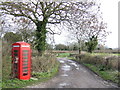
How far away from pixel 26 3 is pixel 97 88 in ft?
31.1

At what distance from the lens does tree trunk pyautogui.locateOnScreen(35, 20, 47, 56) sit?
41.6 feet

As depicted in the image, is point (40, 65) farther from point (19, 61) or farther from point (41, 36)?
point (41, 36)

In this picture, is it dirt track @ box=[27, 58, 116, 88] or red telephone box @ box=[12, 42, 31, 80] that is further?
red telephone box @ box=[12, 42, 31, 80]

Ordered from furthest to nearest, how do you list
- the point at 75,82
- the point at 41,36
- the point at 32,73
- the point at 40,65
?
the point at 41,36 < the point at 40,65 < the point at 32,73 < the point at 75,82

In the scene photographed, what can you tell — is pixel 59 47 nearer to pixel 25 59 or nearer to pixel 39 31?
pixel 39 31

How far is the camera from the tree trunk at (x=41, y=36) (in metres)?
12.7

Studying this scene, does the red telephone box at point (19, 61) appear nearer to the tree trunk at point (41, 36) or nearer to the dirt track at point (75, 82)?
the dirt track at point (75, 82)

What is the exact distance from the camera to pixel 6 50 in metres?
6.48

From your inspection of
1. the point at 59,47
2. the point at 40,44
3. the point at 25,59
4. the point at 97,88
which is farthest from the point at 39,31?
the point at 59,47

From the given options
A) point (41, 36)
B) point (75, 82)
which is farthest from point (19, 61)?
point (41, 36)

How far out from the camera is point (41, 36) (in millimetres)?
12445

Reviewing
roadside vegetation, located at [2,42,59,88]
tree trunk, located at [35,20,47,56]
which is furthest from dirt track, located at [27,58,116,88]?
tree trunk, located at [35,20,47,56]

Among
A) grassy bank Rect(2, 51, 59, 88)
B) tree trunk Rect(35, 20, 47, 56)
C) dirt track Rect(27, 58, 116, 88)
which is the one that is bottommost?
dirt track Rect(27, 58, 116, 88)

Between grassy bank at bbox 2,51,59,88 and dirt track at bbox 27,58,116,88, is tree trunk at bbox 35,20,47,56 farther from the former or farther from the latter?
dirt track at bbox 27,58,116,88
